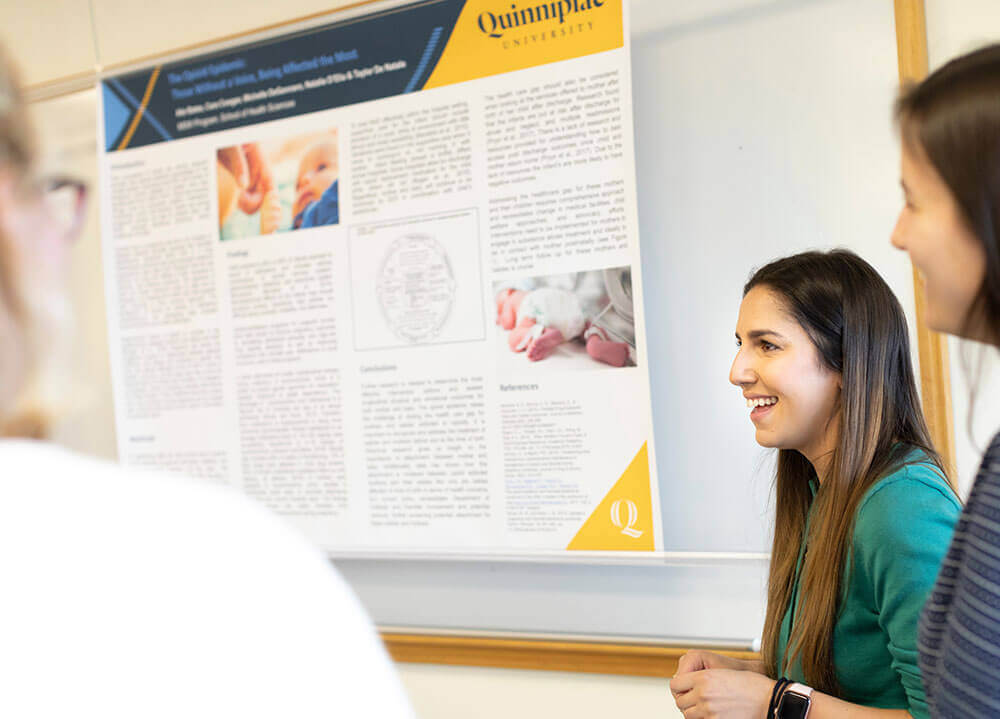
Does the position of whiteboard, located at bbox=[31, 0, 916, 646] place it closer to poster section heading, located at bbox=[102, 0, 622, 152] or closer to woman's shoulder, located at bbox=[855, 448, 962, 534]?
poster section heading, located at bbox=[102, 0, 622, 152]

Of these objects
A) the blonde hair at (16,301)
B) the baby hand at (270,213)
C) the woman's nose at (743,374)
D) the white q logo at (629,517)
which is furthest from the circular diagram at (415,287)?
the blonde hair at (16,301)

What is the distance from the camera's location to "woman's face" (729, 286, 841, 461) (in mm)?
1448

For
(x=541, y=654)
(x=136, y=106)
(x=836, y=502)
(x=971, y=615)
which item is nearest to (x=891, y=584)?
(x=836, y=502)

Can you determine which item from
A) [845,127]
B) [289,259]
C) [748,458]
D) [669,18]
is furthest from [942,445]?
[289,259]

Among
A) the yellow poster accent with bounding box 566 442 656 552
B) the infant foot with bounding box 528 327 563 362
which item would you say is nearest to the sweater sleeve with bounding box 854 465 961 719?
the yellow poster accent with bounding box 566 442 656 552

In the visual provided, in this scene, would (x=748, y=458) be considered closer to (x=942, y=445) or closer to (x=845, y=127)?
(x=942, y=445)

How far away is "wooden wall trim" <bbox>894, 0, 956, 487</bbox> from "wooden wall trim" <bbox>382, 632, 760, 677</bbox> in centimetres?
60

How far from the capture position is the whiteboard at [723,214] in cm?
189

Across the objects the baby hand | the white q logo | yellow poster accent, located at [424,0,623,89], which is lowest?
the white q logo

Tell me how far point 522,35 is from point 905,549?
4.76 ft

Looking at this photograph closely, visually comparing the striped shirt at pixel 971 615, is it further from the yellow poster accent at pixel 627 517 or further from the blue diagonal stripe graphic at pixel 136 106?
the blue diagonal stripe graphic at pixel 136 106

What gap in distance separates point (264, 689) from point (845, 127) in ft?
6.00

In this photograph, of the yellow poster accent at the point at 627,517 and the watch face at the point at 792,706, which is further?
the yellow poster accent at the point at 627,517

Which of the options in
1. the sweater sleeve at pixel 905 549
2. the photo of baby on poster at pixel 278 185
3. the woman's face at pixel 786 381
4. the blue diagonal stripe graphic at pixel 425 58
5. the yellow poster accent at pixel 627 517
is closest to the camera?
the sweater sleeve at pixel 905 549
